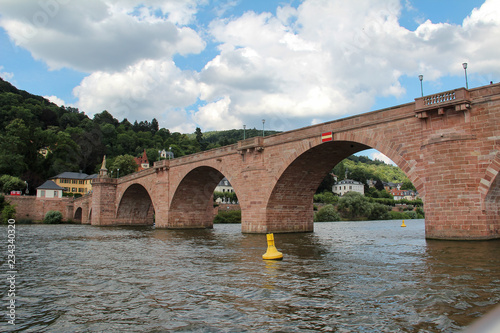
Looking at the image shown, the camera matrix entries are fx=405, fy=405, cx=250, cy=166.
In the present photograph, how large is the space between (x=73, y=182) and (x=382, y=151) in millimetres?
77013

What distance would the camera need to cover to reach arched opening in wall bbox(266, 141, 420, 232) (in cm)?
2466

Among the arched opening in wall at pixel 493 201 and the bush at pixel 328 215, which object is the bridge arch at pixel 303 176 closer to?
the arched opening in wall at pixel 493 201

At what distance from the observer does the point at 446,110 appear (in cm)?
1762

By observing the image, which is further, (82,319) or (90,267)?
(90,267)

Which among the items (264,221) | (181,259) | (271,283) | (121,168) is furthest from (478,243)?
(121,168)

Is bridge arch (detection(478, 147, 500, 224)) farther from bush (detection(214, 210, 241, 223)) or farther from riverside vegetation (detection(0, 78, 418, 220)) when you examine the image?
bush (detection(214, 210, 241, 223))

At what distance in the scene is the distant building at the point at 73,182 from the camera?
266ft

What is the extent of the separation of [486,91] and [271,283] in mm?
13136

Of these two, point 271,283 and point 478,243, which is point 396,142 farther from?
point 271,283

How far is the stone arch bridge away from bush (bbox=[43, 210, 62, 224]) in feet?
92.6

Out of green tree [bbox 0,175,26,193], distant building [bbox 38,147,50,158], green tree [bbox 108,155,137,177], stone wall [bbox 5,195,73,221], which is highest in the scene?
distant building [bbox 38,147,50,158]

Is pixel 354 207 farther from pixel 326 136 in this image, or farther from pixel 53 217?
pixel 53 217

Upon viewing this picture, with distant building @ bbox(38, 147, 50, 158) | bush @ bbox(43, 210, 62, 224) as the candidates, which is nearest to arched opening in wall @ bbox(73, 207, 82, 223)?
bush @ bbox(43, 210, 62, 224)

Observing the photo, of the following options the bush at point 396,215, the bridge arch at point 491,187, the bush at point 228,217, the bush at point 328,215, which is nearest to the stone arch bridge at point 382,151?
the bridge arch at point 491,187
